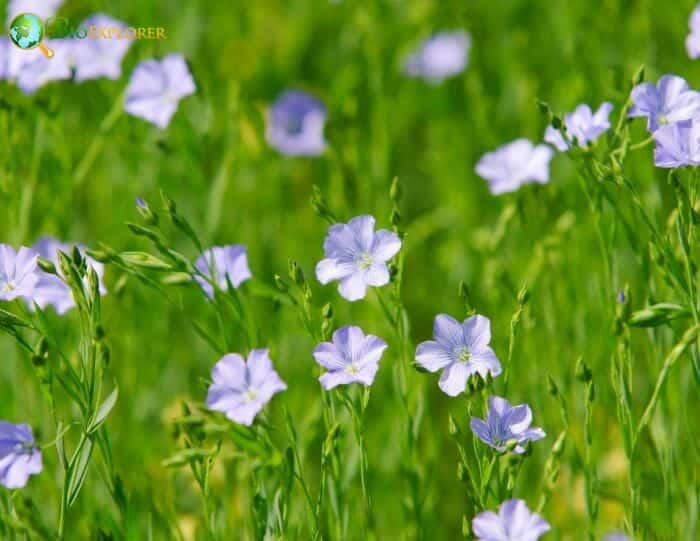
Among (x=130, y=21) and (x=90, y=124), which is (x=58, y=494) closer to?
(x=90, y=124)

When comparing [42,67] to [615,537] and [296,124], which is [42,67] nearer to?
[296,124]

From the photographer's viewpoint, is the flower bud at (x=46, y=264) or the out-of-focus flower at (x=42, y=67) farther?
the out-of-focus flower at (x=42, y=67)

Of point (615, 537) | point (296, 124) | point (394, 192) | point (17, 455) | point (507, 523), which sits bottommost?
point (615, 537)

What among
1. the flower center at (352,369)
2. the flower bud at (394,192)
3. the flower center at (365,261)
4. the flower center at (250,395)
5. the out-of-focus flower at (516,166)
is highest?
the out-of-focus flower at (516,166)

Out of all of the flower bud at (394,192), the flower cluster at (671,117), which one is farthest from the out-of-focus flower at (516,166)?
the flower bud at (394,192)

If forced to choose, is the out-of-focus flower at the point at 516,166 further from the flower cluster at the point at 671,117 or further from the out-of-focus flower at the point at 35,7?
the out-of-focus flower at the point at 35,7

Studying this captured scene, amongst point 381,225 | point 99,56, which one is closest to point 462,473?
point 381,225

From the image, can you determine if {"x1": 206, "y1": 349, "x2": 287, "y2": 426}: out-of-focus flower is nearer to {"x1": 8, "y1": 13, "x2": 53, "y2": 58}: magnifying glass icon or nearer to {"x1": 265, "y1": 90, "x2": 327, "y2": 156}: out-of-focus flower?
{"x1": 8, "y1": 13, "x2": 53, "y2": 58}: magnifying glass icon

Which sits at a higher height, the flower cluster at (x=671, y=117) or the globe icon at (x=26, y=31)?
the globe icon at (x=26, y=31)
